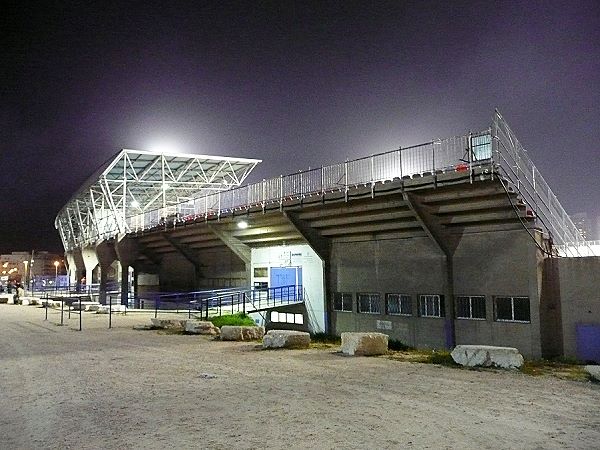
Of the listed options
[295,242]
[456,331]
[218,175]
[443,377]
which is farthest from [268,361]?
[218,175]

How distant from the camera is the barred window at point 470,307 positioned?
56.1 feet

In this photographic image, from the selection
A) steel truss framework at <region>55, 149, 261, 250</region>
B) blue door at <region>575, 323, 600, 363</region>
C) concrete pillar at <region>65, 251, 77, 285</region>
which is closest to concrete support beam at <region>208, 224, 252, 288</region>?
steel truss framework at <region>55, 149, 261, 250</region>

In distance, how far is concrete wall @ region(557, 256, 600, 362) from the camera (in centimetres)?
1448

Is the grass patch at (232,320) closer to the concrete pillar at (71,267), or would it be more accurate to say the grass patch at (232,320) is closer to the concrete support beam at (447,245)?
the concrete support beam at (447,245)

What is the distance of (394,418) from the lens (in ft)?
23.2

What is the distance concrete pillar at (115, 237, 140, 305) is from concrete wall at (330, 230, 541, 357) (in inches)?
787

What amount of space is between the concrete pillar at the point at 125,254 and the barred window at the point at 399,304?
76.2 feet

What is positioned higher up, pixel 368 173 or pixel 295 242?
pixel 368 173

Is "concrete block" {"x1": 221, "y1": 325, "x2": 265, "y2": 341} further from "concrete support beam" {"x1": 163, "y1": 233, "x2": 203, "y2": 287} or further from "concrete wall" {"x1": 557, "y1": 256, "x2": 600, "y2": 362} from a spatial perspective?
"concrete support beam" {"x1": 163, "y1": 233, "x2": 203, "y2": 287}

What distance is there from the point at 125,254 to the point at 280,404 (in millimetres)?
31545

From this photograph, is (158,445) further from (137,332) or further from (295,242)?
(295,242)

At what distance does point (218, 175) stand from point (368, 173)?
90.0ft

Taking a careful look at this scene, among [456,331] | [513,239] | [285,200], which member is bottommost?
[456,331]

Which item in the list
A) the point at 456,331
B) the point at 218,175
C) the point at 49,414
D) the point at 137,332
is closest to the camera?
the point at 49,414
